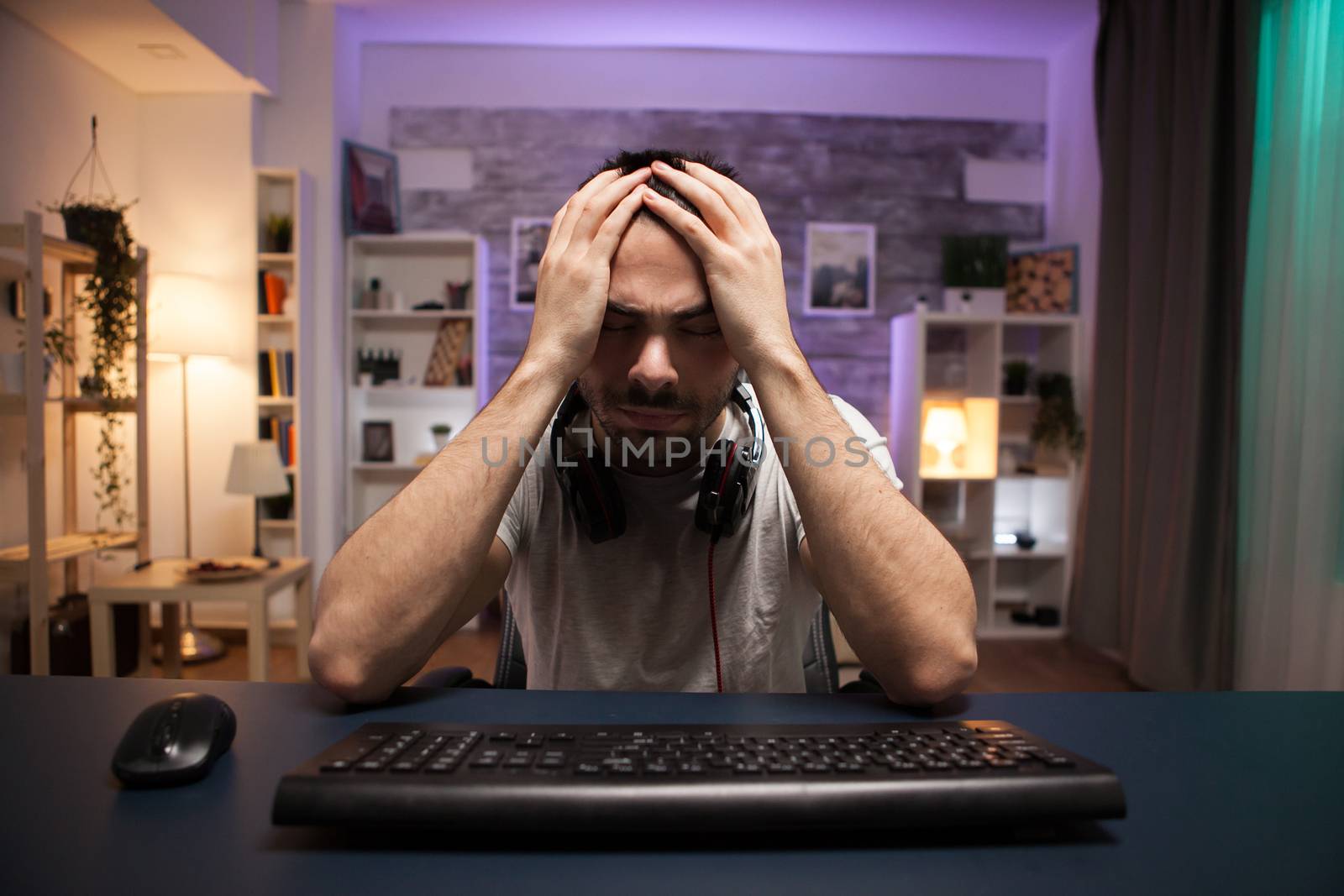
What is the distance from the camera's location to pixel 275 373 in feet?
12.7

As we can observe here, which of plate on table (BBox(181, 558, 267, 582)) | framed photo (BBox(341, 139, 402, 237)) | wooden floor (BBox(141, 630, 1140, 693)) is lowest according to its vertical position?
wooden floor (BBox(141, 630, 1140, 693))

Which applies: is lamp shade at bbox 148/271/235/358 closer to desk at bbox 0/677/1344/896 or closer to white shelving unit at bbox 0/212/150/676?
white shelving unit at bbox 0/212/150/676

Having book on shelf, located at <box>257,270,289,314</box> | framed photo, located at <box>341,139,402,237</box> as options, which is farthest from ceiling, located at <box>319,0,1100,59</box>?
book on shelf, located at <box>257,270,289,314</box>

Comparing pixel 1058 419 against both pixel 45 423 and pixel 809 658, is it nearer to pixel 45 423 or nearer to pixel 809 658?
pixel 809 658

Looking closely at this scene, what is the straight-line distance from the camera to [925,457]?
13.8 ft

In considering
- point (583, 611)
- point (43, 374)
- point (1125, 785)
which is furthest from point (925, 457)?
point (43, 374)

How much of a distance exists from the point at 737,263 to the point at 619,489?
400 mm

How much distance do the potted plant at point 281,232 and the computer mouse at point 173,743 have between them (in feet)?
12.4

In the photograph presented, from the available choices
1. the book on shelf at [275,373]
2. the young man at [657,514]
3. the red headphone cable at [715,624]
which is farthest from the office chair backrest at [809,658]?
the book on shelf at [275,373]

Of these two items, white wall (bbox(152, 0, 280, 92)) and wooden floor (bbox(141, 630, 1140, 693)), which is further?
wooden floor (bbox(141, 630, 1140, 693))

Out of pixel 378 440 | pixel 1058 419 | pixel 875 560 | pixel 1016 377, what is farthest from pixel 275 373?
pixel 1058 419

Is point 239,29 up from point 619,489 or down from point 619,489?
up

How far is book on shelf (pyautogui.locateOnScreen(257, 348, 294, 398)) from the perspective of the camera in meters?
3.88

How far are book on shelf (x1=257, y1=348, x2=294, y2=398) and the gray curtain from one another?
4100mm
